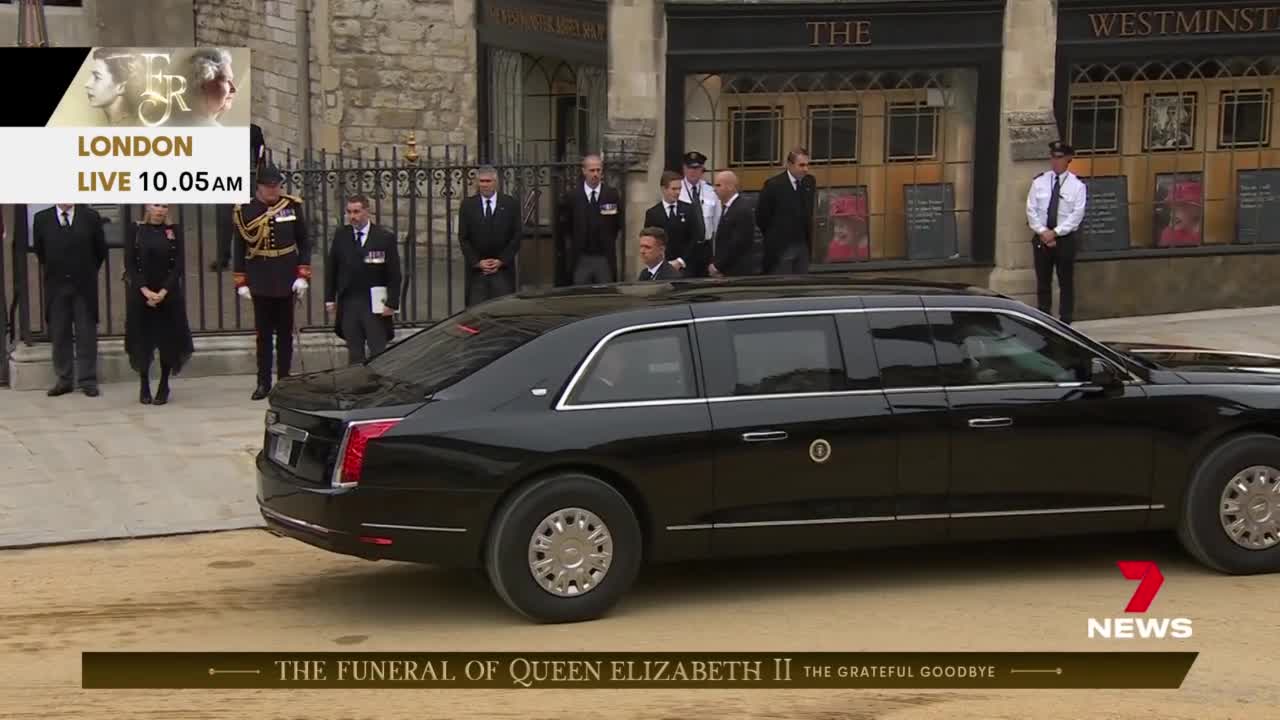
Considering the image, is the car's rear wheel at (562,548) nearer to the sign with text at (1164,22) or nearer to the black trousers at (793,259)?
the black trousers at (793,259)

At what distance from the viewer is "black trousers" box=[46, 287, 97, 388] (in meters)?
15.6

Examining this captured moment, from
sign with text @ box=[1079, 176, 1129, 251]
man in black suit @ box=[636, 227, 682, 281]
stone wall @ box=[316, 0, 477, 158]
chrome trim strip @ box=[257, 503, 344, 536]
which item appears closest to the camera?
chrome trim strip @ box=[257, 503, 344, 536]

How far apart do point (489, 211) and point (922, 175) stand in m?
4.85

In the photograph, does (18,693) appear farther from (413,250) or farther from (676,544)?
(413,250)

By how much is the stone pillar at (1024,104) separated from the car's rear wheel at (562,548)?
33.2 feet

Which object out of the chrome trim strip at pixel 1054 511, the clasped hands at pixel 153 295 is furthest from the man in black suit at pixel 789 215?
the chrome trim strip at pixel 1054 511

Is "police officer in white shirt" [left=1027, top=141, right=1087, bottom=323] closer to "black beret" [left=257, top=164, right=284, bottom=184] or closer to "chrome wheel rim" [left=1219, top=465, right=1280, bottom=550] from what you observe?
"black beret" [left=257, top=164, right=284, bottom=184]

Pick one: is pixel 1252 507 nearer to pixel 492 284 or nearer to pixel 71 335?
pixel 492 284

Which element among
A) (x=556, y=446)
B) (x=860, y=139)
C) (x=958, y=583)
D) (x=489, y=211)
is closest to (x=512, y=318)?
(x=556, y=446)

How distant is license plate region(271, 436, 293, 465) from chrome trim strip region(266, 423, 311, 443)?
0.02 meters

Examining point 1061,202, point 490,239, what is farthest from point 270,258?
point 1061,202

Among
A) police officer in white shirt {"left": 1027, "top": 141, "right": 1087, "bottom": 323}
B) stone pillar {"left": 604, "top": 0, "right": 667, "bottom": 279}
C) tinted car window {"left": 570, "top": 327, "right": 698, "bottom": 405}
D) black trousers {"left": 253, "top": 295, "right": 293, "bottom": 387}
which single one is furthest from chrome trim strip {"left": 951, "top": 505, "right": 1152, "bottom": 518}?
stone pillar {"left": 604, "top": 0, "right": 667, "bottom": 279}

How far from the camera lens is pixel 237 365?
54.4ft

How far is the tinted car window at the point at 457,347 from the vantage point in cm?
966
